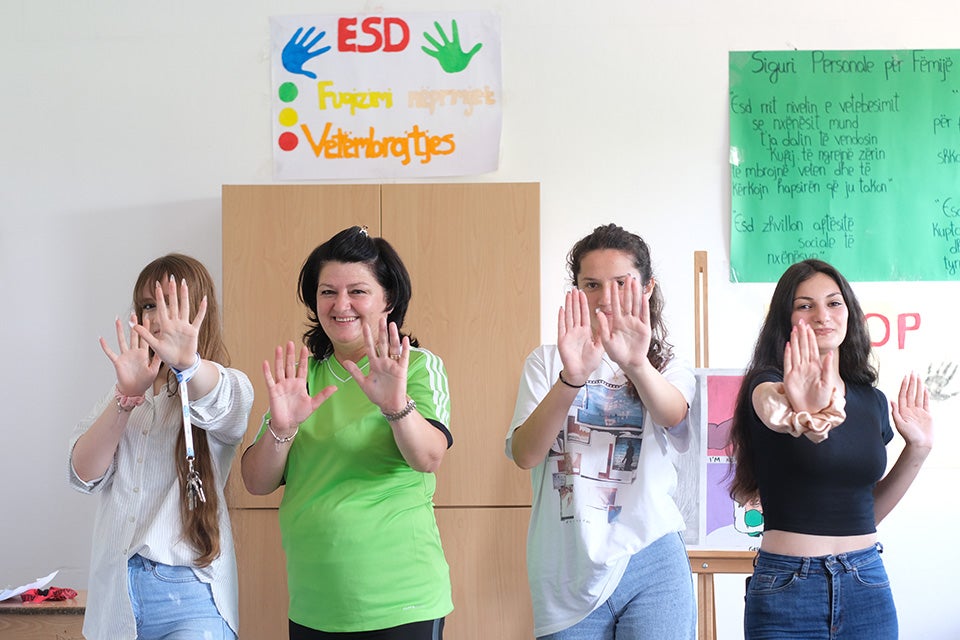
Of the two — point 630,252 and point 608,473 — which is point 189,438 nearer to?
point 608,473

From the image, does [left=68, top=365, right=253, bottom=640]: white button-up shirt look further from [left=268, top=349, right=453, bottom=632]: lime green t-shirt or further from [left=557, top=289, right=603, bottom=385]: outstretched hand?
[left=557, top=289, right=603, bottom=385]: outstretched hand

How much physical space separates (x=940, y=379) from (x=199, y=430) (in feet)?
8.33

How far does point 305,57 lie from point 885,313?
2191 millimetres

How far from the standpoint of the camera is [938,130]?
323cm

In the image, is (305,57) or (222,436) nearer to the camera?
(222,436)

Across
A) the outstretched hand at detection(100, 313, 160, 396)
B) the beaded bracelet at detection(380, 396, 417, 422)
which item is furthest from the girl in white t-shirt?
the outstretched hand at detection(100, 313, 160, 396)

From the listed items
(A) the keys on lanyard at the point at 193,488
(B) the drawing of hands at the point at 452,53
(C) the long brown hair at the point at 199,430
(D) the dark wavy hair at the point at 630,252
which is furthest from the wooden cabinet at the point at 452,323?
(A) the keys on lanyard at the point at 193,488

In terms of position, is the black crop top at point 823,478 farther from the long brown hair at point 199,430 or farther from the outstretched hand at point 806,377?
the long brown hair at point 199,430

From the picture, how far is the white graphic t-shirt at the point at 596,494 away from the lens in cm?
176

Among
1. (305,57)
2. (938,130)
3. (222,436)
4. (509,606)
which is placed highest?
(305,57)

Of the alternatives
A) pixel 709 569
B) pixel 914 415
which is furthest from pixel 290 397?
pixel 709 569

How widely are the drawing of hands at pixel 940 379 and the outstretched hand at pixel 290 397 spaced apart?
232 centimetres

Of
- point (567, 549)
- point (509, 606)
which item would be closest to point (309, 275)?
point (567, 549)

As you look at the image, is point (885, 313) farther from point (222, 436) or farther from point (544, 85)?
point (222, 436)
